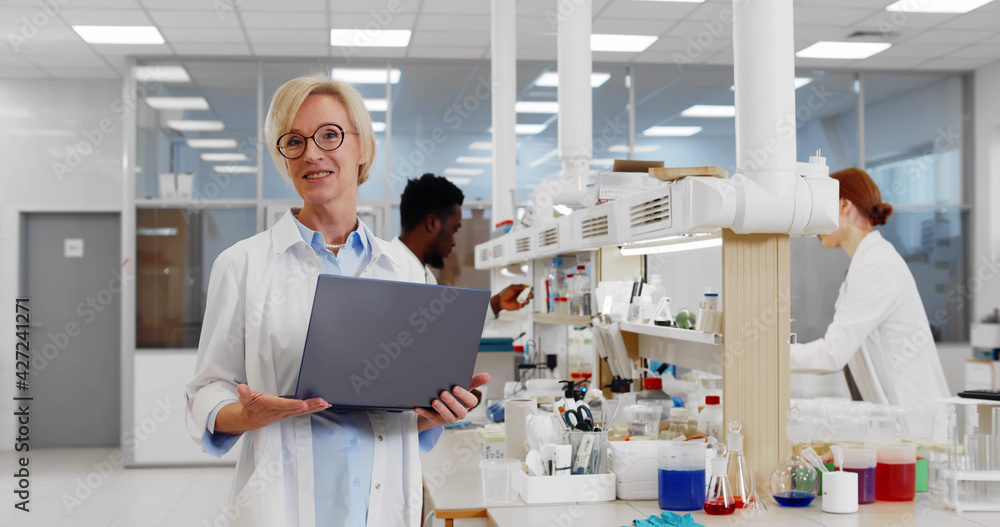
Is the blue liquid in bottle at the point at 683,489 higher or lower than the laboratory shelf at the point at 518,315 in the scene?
lower

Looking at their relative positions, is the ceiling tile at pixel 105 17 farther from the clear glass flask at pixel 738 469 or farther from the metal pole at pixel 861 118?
the metal pole at pixel 861 118

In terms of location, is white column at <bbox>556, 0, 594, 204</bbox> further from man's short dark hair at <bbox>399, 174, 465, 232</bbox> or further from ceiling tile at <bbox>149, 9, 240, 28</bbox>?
ceiling tile at <bbox>149, 9, 240, 28</bbox>

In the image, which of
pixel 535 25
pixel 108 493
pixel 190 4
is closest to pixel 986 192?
pixel 535 25

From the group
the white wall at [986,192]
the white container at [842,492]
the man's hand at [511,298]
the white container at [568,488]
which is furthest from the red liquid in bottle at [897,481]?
the white wall at [986,192]

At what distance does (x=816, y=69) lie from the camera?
627cm

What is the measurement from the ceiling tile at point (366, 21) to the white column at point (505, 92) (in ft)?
3.25

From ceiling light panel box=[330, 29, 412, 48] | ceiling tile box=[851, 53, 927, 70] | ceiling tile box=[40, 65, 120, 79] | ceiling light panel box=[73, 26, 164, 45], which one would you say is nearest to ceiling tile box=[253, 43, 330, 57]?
ceiling light panel box=[330, 29, 412, 48]

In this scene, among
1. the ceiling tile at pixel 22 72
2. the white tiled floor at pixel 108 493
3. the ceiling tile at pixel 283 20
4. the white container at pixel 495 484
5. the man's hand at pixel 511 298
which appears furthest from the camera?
the ceiling tile at pixel 22 72

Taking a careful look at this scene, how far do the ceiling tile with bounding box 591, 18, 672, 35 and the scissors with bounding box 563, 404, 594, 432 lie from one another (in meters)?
3.53

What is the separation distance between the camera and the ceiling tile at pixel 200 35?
5219 millimetres

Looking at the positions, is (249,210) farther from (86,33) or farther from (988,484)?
(988,484)

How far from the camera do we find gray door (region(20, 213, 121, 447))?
20.5 ft

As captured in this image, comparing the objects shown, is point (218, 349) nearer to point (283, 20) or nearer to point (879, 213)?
point (879, 213)

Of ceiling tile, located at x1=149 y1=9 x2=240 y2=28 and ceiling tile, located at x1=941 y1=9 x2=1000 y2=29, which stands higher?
ceiling tile, located at x1=941 y1=9 x2=1000 y2=29
